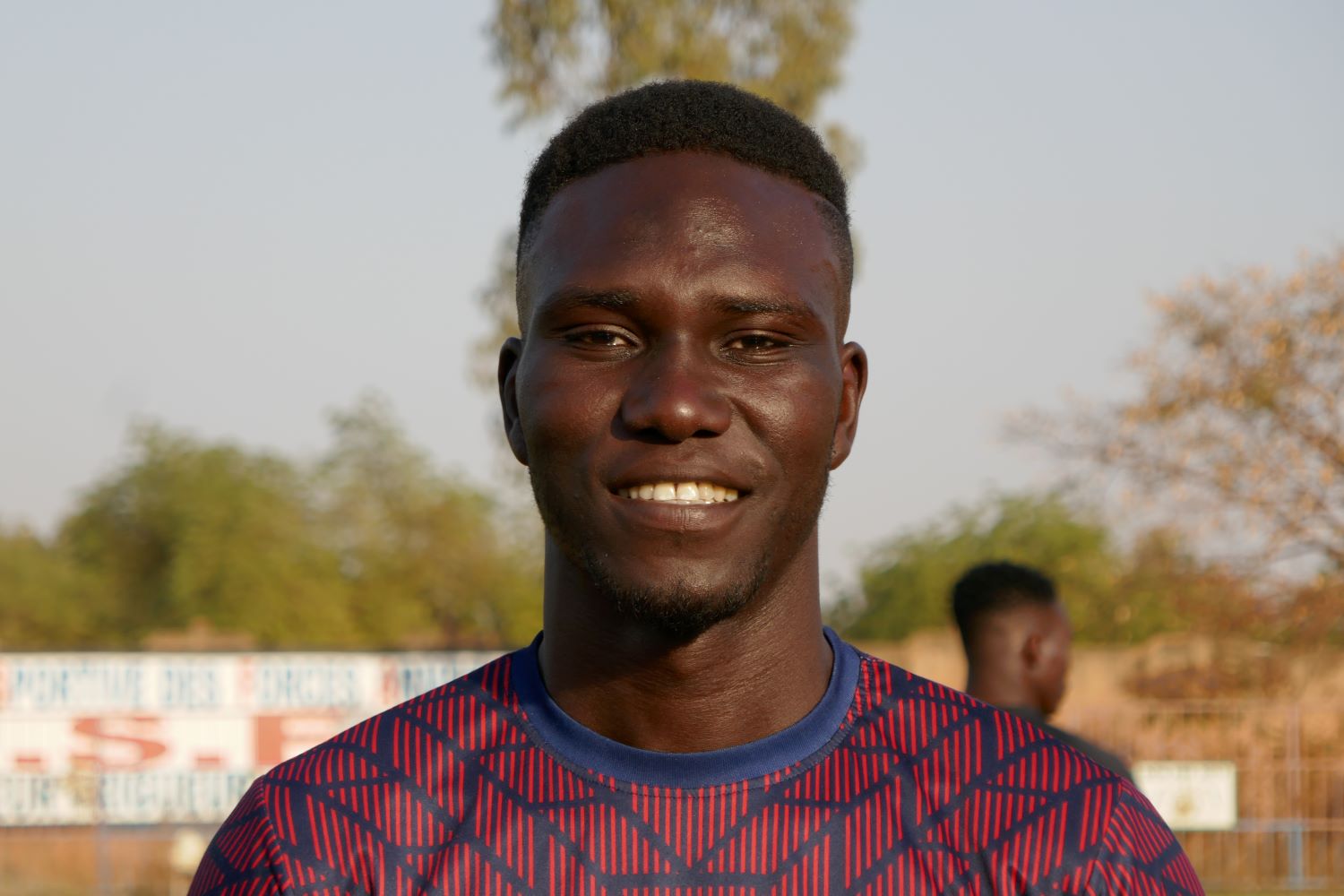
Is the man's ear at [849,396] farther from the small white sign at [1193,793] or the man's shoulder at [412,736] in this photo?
the small white sign at [1193,793]

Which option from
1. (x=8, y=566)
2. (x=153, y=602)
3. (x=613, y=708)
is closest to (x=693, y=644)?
(x=613, y=708)

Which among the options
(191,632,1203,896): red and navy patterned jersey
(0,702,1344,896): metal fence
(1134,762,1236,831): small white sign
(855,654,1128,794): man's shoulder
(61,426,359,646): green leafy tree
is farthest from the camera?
(61,426,359,646): green leafy tree

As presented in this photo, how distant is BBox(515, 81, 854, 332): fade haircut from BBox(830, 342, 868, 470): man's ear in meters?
0.07

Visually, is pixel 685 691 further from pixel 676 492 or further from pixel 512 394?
pixel 512 394

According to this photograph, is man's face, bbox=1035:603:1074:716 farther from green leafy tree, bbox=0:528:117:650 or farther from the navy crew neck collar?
green leafy tree, bbox=0:528:117:650

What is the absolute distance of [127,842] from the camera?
18188 mm

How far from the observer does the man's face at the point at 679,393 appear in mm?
2207

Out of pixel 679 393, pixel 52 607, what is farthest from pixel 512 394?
pixel 52 607

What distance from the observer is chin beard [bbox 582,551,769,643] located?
7.31 ft

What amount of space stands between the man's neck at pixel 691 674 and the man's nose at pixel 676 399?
27 cm

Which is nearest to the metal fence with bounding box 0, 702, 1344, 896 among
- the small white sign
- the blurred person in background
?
the small white sign

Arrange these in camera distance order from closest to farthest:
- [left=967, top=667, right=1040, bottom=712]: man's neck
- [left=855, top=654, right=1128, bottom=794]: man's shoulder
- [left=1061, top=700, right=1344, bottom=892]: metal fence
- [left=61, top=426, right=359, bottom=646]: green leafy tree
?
[left=855, top=654, right=1128, bottom=794]: man's shoulder → [left=967, top=667, right=1040, bottom=712]: man's neck → [left=1061, top=700, right=1344, bottom=892]: metal fence → [left=61, top=426, right=359, bottom=646]: green leafy tree

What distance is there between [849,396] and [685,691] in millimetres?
494

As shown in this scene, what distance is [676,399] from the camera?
218cm
